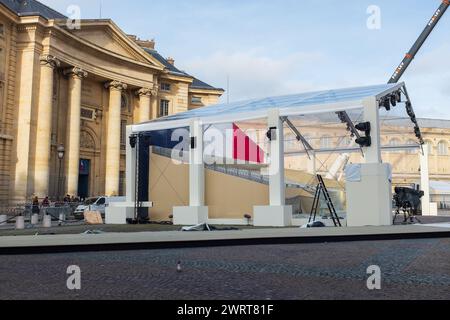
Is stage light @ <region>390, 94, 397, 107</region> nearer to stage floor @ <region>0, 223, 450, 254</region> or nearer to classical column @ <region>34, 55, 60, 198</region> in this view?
stage floor @ <region>0, 223, 450, 254</region>

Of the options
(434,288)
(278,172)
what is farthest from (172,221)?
(434,288)

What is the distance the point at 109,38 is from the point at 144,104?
8.51m

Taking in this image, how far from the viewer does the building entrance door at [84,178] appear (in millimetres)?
50688

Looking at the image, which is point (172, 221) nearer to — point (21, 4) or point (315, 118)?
point (315, 118)

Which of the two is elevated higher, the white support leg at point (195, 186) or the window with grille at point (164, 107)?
the window with grille at point (164, 107)

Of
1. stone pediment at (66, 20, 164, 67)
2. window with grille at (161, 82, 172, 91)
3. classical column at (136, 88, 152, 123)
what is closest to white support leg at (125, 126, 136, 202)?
stone pediment at (66, 20, 164, 67)

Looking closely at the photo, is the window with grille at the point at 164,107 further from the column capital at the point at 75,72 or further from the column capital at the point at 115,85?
the column capital at the point at 75,72

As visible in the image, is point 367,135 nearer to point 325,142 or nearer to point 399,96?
point 399,96

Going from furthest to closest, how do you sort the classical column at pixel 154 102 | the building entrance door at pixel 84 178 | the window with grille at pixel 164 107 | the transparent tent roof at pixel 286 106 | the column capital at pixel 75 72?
the window with grille at pixel 164 107, the classical column at pixel 154 102, the building entrance door at pixel 84 178, the column capital at pixel 75 72, the transparent tent roof at pixel 286 106

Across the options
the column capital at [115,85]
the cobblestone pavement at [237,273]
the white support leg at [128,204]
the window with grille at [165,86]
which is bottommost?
the cobblestone pavement at [237,273]

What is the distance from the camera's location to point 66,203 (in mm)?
39031

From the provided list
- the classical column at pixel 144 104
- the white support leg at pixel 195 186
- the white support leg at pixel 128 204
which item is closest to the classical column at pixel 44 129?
the classical column at pixel 144 104

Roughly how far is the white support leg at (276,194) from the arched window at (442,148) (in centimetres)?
6723

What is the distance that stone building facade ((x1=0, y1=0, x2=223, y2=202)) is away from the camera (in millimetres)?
40562
